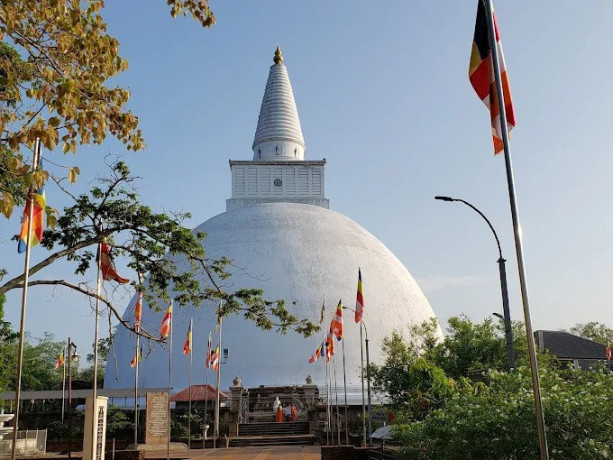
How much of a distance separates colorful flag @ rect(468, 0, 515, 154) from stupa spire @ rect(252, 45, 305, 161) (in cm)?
3897

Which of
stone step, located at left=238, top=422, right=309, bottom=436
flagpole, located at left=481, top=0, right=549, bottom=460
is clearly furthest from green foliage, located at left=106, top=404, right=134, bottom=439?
flagpole, located at left=481, top=0, right=549, bottom=460

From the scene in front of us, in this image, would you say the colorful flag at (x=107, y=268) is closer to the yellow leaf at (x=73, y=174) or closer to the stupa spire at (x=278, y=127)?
the yellow leaf at (x=73, y=174)

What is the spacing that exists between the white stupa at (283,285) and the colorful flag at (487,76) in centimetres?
2099

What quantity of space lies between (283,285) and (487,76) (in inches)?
1088

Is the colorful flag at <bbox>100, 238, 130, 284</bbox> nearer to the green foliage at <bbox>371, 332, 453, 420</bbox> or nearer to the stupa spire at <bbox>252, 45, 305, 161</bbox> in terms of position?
the green foliage at <bbox>371, 332, 453, 420</bbox>

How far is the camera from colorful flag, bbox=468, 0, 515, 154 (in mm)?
8961

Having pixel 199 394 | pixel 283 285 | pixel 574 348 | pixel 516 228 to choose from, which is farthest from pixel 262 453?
pixel 574 348

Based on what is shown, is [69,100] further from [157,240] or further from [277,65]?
[277,65]

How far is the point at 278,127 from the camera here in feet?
161

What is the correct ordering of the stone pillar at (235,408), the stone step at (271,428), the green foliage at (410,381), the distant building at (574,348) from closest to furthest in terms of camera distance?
the green foliage at (410,381) < the stone pillar at (235,408) < the stone step at (271,428) < the distant building at (574,348)

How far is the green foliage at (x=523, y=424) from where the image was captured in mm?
9180

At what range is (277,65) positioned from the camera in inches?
2053

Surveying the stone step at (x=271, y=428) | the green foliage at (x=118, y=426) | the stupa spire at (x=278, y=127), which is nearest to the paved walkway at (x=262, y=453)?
the stone step at (x=271, y=428)

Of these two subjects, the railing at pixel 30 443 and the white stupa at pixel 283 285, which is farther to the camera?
the white stupa at pixel 283 285
